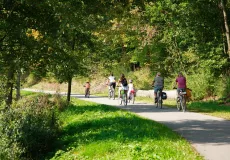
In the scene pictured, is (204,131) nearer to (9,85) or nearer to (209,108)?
(209,108)

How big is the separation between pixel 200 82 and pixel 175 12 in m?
6.01

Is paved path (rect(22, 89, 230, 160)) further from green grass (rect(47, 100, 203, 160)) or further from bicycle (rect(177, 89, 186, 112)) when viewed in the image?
bicycle (rect(177, 89, 186, 112))

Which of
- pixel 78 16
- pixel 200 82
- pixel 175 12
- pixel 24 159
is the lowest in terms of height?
pixel 24 159

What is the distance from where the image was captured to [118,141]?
1019 cm

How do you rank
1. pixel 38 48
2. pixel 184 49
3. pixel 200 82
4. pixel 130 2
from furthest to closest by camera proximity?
pixel 184 49
pixel 200 82
pixel 130 2
pixel 38 48

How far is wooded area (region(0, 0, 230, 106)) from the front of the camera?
13.7 meters

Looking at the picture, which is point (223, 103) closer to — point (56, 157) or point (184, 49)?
point (56, 157)

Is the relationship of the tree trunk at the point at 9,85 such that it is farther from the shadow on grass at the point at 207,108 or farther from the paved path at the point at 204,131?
the shadow on grass at the point at 207,108

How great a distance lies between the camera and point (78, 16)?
50.3 ft

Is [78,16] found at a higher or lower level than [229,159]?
higher

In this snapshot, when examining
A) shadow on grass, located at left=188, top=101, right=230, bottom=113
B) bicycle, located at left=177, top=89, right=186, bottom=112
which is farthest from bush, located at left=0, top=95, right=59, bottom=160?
shadow on grass, located at left=188, top=101, right=230, bottom=113

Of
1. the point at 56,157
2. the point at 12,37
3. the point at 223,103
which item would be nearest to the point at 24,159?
the point at 56,157

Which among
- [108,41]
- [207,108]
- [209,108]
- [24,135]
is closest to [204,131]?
[24,135]

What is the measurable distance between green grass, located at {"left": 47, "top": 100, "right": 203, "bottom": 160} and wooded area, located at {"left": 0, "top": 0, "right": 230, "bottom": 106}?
2.90m
